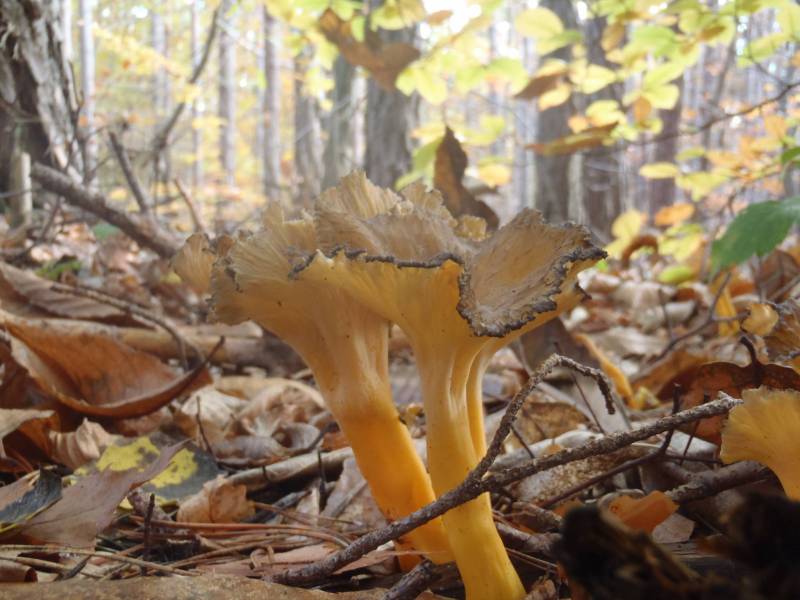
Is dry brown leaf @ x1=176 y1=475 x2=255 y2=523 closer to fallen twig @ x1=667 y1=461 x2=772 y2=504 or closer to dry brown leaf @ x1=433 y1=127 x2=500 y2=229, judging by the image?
fallen twig @ x1=667 y1=461 x2=772 y2=504

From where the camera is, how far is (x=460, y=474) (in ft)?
3.14

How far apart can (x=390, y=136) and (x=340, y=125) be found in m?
3.19

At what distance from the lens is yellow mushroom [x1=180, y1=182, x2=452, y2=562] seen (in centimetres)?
104

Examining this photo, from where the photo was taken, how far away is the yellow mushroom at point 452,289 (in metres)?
0.88

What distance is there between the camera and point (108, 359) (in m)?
1.88

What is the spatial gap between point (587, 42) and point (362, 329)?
4.09m

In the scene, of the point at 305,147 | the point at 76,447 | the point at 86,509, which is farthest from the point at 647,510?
the point at 305,147

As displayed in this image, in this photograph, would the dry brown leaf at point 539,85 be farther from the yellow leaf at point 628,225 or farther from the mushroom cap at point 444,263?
the mushroom cap at point 444,263

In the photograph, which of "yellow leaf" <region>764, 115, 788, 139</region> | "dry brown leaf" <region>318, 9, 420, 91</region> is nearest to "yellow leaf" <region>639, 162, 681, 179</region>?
"yellow leaf" <region>764, 115, 788, 139</region>

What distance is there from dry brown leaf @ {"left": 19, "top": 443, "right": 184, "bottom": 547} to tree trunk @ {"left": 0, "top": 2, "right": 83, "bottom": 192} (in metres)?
2.34

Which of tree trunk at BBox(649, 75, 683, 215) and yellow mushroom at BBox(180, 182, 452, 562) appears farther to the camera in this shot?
tree trunk at BBox(649, 75, 683, 215)

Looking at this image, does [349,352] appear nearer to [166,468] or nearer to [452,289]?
[452,289]

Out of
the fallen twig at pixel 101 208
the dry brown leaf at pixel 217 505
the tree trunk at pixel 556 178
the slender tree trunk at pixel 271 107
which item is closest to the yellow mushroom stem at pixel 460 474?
the dry brown leaf at pixel 217 505

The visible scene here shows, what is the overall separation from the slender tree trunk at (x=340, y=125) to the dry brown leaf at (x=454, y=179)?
144 inches
